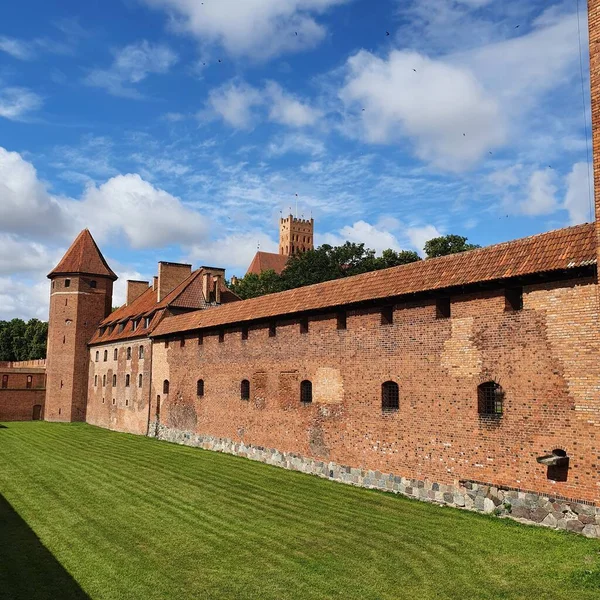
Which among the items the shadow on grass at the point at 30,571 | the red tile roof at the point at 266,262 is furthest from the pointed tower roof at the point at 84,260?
the red tile roof at the point at 266,262

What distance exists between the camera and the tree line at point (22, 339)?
72000mm

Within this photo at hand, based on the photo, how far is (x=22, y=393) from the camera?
137 ft

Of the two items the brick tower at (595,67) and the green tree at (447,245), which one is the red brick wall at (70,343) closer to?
the green tree at (447,245)

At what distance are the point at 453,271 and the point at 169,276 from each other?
2213 centimetres

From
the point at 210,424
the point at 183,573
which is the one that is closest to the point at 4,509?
the point at 183,573

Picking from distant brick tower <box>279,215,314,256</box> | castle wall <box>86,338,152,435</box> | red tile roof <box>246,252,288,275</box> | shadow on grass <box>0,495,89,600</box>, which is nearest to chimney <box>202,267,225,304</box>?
castle wall <box>86,338,152,435</box>

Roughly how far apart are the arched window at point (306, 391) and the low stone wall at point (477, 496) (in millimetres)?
1637

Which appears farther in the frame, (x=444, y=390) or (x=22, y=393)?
(x=22, y=393)

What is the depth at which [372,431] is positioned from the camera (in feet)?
50.0

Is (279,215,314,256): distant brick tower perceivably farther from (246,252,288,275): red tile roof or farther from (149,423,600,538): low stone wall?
(149,423,600,538): low stone wall

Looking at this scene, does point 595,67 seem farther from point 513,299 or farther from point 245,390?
point 245,390

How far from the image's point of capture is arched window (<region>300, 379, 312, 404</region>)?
58.3ft

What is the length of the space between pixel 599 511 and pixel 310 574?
16.9 ft

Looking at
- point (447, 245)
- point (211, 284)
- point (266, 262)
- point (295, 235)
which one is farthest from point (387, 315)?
point (295, 235)
